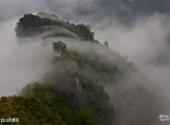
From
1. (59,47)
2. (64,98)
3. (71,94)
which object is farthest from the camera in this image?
(59,47)

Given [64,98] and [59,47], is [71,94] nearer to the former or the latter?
[64,98]

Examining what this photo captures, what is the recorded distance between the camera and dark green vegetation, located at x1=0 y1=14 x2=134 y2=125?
383ft

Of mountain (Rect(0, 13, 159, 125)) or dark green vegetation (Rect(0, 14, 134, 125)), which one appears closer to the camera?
dark green vegetation (Rect(0, 14, 134, 125))

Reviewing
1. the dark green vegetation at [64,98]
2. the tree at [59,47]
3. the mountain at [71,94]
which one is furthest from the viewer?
the tree at [59,47]

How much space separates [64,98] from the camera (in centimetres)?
13988

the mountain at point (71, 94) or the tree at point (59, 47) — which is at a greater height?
the tree at point (59, 47)

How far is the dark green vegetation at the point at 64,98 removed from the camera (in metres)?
117

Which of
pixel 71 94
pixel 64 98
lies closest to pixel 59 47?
pixel 71 94

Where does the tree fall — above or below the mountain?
above

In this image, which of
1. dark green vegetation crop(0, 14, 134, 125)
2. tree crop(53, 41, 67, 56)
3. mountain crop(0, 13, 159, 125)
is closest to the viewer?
dark green vegetation crop(0, 14, 134, 125)

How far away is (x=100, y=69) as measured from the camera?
623 feet

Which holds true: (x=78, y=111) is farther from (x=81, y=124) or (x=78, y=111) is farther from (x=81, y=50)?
(x=81, y=50)

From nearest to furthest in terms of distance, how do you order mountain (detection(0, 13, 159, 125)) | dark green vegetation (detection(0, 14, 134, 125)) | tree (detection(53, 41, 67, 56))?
dark green vegetation (detection(0, 14, 134, 125)) → mountain (detection(0, 13, 159, 125)) → tree (detection(53, 41, 67, 56))

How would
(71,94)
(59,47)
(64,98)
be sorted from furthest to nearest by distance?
(59,47), (71,94), (64,98)
